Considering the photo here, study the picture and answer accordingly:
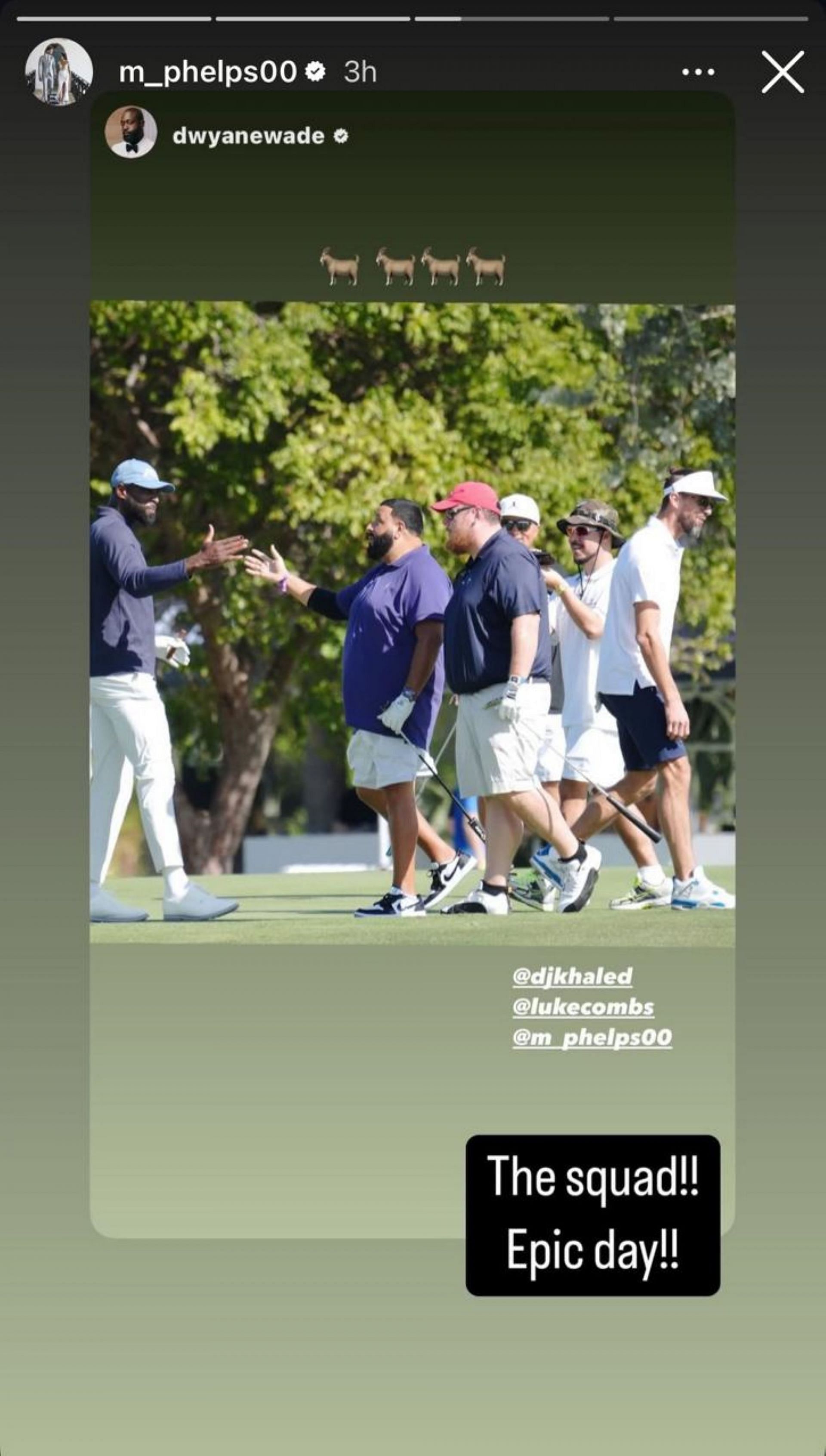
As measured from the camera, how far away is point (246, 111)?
218 inches

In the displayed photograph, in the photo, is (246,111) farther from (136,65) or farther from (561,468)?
(561,468)

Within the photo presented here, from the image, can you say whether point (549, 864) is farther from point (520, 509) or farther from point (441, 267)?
point (441, 267)

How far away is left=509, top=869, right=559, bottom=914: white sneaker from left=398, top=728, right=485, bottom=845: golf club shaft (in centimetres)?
34

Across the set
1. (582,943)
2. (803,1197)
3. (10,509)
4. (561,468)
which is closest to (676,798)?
(582,943)

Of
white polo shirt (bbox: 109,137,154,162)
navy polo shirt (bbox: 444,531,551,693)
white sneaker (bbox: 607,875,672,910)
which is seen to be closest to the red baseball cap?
navy polo shirt (bbox: 444,531,551,693)

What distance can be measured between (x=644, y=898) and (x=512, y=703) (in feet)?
3.31

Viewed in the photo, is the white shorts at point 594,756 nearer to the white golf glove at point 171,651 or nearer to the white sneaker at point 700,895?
the white sneaker at point 700,895

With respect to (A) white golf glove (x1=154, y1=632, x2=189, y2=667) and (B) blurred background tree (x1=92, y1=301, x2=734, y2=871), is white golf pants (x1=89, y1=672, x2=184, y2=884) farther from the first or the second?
(B) blurred background tree (x1=92, y1=301, x2=734, y2=871)

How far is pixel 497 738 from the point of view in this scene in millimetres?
7562

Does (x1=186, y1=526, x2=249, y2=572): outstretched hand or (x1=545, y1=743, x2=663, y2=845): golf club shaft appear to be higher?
(x1=186, y1=526, x2=249, y2=572): outstretched hand

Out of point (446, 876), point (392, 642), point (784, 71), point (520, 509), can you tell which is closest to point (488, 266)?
point (784, 71)

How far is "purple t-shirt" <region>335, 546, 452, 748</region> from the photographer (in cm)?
793

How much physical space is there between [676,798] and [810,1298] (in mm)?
2678

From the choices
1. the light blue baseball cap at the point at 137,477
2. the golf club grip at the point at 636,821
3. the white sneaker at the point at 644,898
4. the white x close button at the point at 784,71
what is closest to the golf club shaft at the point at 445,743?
the golf club grip at the point at 636,821
